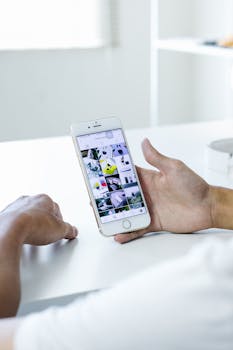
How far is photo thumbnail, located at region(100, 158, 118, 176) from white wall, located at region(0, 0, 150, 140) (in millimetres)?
1949

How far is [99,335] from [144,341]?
0.03 metres

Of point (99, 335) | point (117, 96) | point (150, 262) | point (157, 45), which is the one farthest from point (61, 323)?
point (117, 96)

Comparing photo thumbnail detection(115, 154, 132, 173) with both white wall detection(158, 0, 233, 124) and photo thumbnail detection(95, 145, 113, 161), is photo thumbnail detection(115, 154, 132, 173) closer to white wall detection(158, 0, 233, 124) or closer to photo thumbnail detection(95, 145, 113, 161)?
photo thumbnail detection(95, 145, 113, 161)

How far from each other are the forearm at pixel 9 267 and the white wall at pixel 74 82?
2.07 m

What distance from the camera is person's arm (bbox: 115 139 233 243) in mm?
878

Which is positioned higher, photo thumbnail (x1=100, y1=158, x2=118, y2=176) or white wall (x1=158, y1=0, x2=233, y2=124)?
photo thumbnail (x1=100, y1=158, x2=118, y2=176)

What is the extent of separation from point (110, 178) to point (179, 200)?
114 mm

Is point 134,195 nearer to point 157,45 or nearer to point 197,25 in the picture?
point 157,45

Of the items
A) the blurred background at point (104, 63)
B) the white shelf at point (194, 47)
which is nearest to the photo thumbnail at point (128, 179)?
the white shelf at point (194, 47)

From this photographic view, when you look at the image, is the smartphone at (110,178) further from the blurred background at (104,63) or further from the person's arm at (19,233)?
the blurred background at (104,63)

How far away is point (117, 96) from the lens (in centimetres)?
298

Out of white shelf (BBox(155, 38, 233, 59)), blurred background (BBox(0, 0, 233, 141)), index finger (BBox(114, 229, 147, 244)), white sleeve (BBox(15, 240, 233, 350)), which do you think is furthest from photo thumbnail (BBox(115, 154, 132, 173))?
blurred background (BBox(0, 0, 233, 141))

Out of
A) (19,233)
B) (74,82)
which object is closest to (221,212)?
(19,233)

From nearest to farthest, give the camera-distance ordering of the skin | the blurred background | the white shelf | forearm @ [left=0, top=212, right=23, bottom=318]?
forearm @ [left=0, top=212, right=23, bottom=318] < the skin < the white shelf < the blurred background
